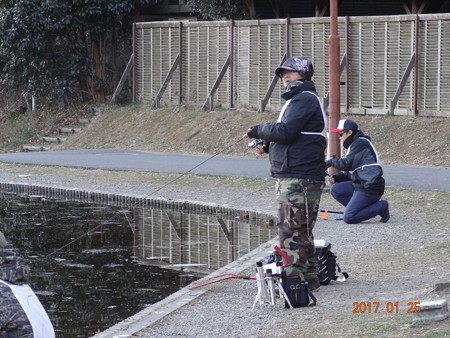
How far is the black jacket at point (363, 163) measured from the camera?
11820mm

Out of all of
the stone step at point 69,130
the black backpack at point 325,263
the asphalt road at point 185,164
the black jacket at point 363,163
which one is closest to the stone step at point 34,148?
the stone step at point 69,130

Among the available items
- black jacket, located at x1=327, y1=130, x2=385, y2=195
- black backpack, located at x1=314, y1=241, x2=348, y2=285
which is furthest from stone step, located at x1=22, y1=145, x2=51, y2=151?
black backpack, located at x1=314, y1=241, x2=348, y2=285

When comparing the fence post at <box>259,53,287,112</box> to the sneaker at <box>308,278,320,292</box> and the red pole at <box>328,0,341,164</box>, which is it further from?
the sneaker at <box>308,278,320,292</box>

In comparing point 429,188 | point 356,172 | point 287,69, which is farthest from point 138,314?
point 429,188

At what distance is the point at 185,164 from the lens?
20.1 m

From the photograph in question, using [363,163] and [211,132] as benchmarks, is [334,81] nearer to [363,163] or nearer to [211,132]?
[363,163]

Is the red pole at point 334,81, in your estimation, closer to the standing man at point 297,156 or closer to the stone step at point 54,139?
the standing man at point 297,156

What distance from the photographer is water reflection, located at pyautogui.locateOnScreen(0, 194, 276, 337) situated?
9188 millimetres

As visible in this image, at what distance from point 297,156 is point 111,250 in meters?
4.66

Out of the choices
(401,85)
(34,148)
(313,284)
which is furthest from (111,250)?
(34,148)

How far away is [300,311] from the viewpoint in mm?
7844

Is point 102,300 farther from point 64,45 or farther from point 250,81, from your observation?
point 64,45

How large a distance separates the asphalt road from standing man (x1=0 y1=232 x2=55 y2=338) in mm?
10529

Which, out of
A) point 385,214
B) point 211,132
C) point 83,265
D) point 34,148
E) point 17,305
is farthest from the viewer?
point 34,148
